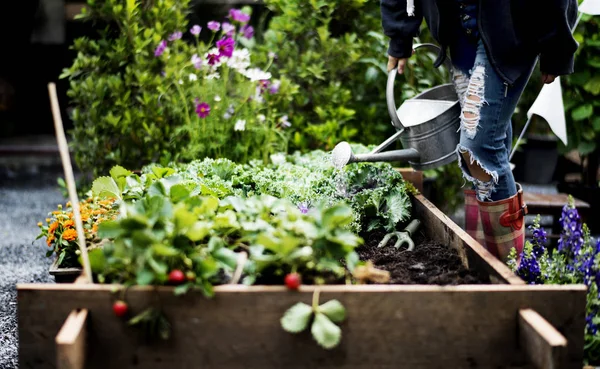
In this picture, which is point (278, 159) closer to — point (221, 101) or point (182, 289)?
point (221, 101)

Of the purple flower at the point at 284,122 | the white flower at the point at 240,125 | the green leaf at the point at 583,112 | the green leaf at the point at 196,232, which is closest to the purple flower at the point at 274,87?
the purple flower at the point at 284,122

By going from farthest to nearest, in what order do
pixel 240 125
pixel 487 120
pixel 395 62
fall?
pixel 240 125
pixel 395 62
pixel 487 120

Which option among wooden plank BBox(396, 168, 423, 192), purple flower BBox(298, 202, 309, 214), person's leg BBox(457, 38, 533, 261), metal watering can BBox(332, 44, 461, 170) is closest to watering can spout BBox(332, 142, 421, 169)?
metal watering can BBox(332, 44, 461, 170)

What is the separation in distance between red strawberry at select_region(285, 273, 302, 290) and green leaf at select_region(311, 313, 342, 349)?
0.31ft

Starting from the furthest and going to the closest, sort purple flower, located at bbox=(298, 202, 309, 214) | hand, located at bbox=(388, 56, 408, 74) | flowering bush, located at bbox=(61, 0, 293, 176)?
flowering bush, located at bbox=(61, 0, 293, 176)
hand, located at bbox=(388, 56, 408, 74)
purple flower, located at bbox=(298, 202, 309, 214)

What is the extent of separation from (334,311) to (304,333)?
107 millimetres

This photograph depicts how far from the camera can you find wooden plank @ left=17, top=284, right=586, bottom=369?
182 cm

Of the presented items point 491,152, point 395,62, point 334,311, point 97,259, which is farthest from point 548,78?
point 97,259

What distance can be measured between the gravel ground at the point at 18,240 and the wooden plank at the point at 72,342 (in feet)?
→ 3.02

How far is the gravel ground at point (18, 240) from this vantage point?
114 inches

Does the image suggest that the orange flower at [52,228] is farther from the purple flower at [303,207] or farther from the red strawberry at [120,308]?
the red strawberry at [120,308]

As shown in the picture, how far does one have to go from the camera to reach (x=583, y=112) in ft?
14.9

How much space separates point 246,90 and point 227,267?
2.33 meters

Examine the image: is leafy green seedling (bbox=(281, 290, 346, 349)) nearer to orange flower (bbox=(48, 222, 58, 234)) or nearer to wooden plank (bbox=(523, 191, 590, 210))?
orange flower (bbox=(48, 222, 58, 234))
